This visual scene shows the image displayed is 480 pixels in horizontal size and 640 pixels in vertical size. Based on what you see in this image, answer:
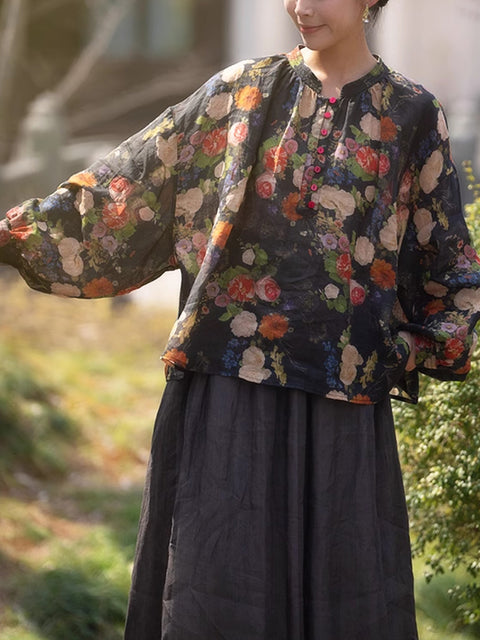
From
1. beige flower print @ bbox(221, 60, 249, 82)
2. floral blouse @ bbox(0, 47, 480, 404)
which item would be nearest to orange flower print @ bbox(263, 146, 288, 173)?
floral blouse @ bbox(0, 47, 480, 404)

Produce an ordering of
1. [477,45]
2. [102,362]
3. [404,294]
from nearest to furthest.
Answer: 1. [404,294]
2. [102,362]
3. [477,45]

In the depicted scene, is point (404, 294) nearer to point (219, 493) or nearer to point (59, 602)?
point (219, 493)

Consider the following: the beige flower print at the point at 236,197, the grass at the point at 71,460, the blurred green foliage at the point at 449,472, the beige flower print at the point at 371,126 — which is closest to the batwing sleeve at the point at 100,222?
the beige flower print at the point at 236,197

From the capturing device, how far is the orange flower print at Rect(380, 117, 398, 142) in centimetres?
282

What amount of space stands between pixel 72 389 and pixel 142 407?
16.3 inches

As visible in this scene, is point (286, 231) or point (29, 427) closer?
point (286, 231)

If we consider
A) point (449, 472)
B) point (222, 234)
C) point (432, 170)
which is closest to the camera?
point (222, 234)

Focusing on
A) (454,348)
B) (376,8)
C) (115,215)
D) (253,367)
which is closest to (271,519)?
(253,367)

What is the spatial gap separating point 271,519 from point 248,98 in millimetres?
1022

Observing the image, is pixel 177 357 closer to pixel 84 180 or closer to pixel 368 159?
pixel 84 180

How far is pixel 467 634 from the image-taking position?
3.93 metres

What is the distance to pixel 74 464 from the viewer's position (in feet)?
18.8

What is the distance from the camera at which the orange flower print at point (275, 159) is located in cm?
279

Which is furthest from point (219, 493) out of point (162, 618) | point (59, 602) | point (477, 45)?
point (477, 45)
